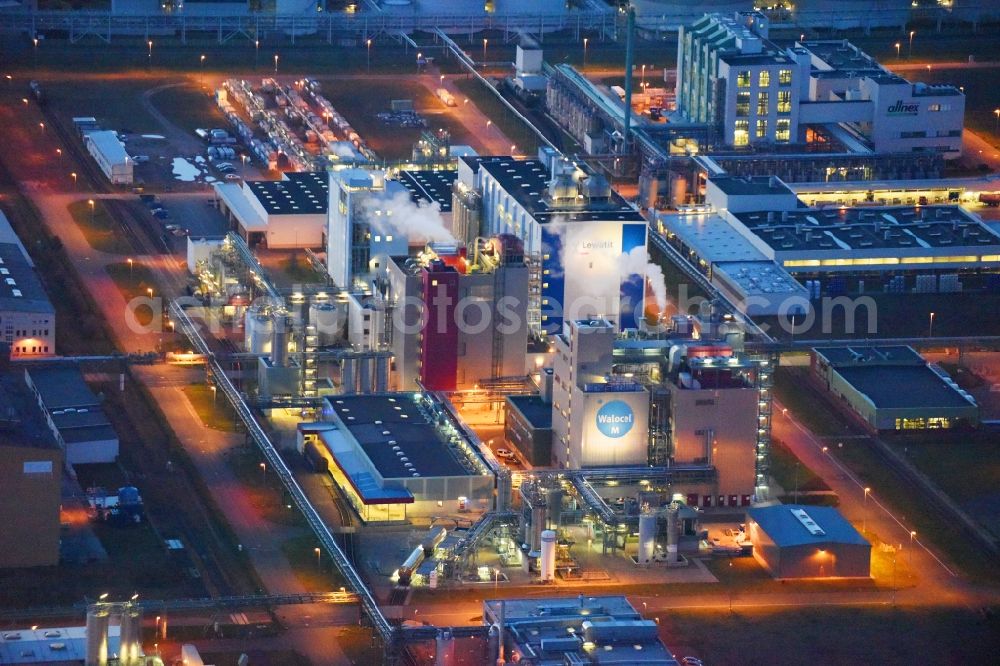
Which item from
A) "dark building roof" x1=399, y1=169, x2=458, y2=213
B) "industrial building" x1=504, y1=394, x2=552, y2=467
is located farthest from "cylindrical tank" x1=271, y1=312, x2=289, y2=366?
"dark building roof" x1=399, y1=169, x2=458, y2=213

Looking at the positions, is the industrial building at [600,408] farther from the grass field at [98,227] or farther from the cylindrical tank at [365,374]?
the grass field at [98,227]

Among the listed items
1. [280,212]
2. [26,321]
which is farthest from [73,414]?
[280,212]

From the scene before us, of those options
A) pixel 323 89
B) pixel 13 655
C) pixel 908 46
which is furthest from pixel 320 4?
pixel 13 655

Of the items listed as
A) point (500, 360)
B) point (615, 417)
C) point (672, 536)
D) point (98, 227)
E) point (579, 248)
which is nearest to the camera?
point (672, 536)

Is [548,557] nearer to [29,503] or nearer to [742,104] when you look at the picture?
[29,503]

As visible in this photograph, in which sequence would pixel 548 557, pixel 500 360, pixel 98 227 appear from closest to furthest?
1. pixel 548 557
2. pixel 500 360
3. pixel 98 227

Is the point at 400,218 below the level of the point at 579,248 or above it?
above

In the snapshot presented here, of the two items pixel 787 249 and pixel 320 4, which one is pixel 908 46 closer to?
pixel 320 4
